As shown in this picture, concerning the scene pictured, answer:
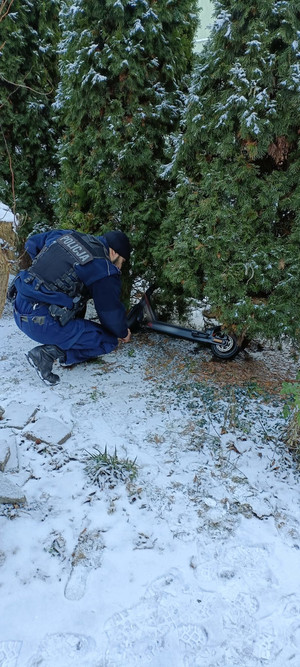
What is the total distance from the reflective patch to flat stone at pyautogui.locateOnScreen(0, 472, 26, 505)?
5.99 ft

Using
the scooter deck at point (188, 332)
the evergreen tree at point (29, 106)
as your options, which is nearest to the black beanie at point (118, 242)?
the scooter deck at point (188, 332)

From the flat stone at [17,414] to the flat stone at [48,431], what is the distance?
3.1 inches

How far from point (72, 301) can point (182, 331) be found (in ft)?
4.25

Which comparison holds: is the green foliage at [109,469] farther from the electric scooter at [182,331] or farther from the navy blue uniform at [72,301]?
the electric scooter at [182,331]

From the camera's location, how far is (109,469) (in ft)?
8.02

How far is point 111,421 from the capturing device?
2992 millimetres

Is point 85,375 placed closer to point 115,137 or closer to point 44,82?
point 115,137

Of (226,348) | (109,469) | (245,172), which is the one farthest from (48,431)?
(245,172)

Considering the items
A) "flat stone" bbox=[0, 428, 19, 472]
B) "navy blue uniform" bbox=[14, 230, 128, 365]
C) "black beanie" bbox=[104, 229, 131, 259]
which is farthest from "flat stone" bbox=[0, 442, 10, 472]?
"black beanie" bbox=[104, 229, 131, 259]

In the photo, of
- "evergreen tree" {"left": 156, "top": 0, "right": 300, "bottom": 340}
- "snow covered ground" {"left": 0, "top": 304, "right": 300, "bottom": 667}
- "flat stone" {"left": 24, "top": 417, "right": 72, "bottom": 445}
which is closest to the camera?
"snow covered ground" {"left": 0, "top": 304, "right": 300, "bottom": 667}

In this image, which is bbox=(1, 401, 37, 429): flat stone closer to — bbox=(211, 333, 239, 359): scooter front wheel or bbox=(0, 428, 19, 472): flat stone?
bbox=(0, 428, 19, 472): flat stone

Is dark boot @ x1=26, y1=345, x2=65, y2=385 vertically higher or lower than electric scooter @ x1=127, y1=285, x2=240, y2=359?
lower

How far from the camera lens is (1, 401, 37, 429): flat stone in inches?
113

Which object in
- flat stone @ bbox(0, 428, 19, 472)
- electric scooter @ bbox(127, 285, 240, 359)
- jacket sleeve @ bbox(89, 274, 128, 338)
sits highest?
jacket sleeve @ bbox(89, 274, 128, 338)
